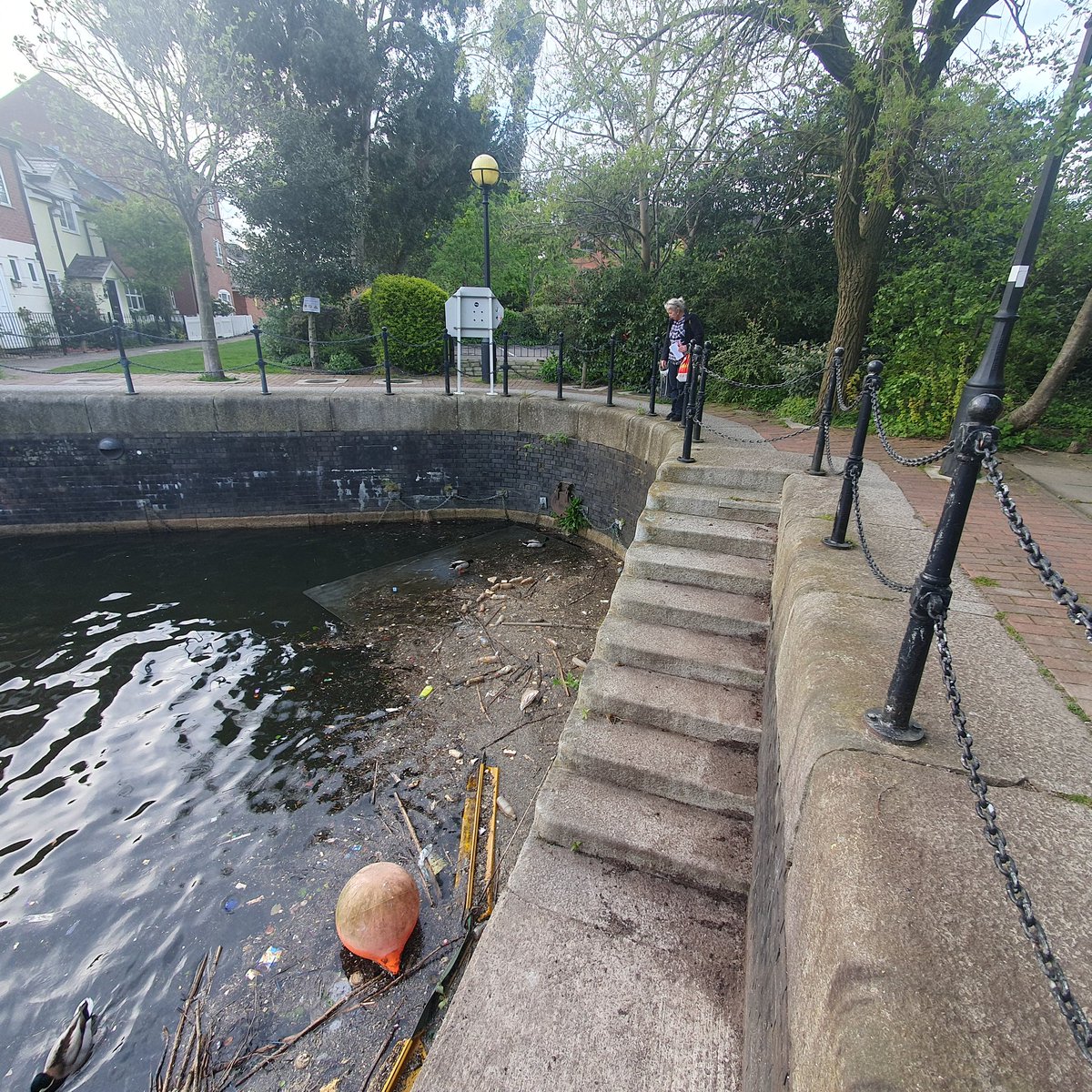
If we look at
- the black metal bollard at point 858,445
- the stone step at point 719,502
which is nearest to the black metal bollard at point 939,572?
the black metal bollard at point 858,445

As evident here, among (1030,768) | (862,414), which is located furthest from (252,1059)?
(862,414)

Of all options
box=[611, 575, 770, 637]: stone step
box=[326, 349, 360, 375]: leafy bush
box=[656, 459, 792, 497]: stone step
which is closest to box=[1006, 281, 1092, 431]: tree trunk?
box=[656, 459, 792, 497]: stone step

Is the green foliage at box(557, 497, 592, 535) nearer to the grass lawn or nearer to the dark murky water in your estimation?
the dark murky water

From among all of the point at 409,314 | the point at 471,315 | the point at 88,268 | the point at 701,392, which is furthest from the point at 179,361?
the point at 701,392

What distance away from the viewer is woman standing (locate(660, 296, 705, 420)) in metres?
7.13

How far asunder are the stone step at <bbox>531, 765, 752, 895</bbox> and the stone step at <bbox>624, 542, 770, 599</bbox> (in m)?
1.71

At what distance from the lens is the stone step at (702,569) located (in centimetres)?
434

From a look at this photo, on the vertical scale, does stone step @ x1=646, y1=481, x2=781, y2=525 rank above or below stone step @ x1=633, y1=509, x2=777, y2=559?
above

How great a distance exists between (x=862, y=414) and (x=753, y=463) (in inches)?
95.3

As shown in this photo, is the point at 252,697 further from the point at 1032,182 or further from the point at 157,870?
the point at 1032,182

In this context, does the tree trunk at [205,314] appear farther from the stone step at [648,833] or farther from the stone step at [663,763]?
the stone step at [648,833]

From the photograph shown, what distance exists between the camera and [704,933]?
8.90 ft

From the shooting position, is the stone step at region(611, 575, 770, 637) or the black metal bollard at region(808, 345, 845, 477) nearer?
the stone step at region(611, 575, 770, 637)

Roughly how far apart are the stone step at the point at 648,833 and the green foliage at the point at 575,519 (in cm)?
601
